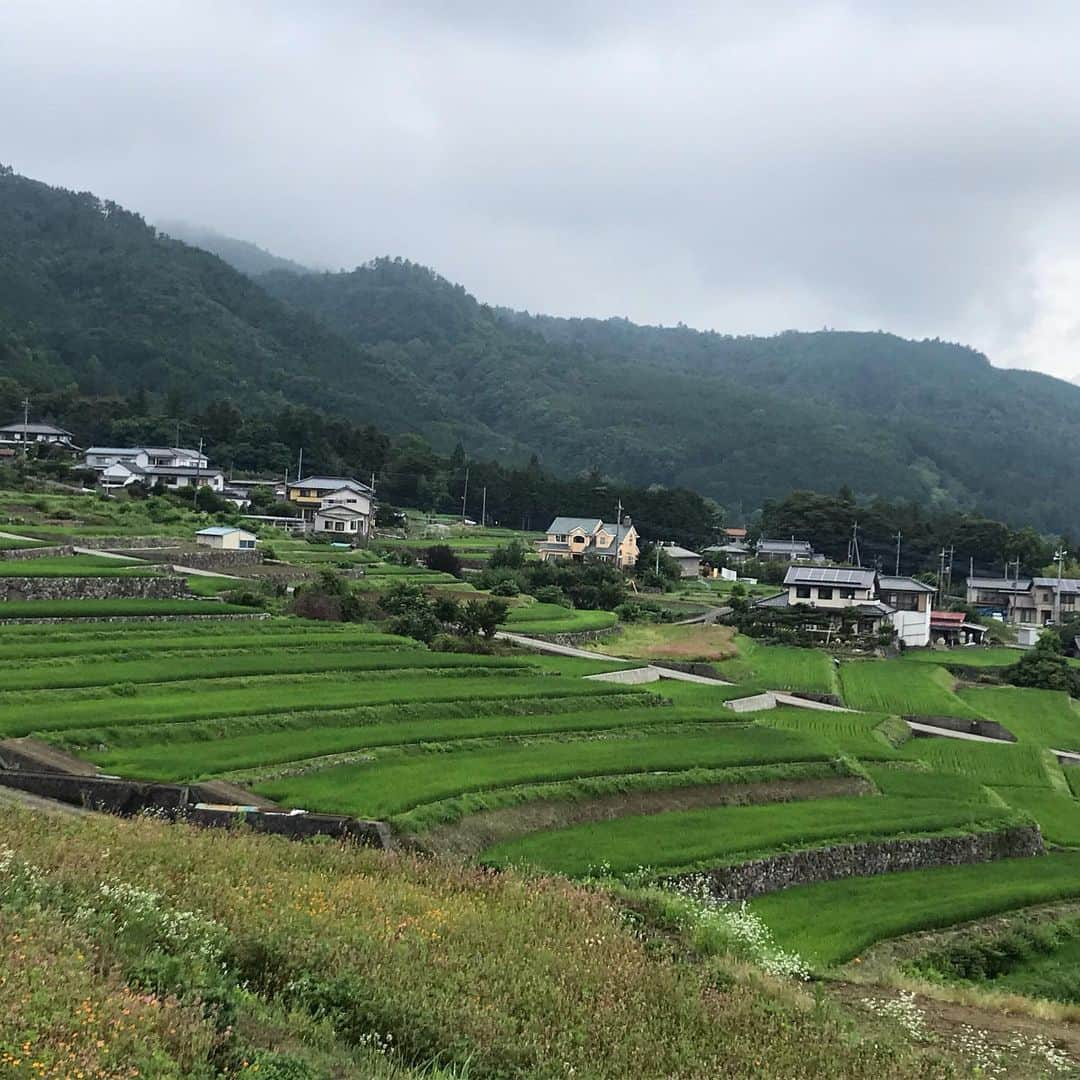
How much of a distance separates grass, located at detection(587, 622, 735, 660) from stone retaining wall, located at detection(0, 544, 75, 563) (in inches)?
783

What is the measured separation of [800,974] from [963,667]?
4376 centimetres

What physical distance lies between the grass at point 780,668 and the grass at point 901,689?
36.7 inches

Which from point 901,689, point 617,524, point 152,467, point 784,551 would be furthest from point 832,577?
point 152,467

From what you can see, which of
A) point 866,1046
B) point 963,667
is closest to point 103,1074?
point 866,1046

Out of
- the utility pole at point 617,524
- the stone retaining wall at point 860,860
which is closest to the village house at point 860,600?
the utility pole at point 617,524

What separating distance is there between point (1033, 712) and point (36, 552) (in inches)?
1490

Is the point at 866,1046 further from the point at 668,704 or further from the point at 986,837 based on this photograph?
the point at 668,704

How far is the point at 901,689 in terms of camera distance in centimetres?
A: 4431

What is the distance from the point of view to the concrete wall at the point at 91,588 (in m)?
33.5

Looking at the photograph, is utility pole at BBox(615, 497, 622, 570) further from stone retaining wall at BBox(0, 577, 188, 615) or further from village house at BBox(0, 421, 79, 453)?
stone retaining wall at BBox(0, 577, 188, 615)

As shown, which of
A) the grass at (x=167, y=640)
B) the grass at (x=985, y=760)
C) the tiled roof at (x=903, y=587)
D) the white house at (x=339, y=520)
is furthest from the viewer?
the white house at (x=339, y=520)

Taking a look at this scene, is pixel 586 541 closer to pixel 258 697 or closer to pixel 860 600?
pixel 860 600

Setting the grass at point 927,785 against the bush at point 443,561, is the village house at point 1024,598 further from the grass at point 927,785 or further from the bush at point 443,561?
the grass at point 927,785

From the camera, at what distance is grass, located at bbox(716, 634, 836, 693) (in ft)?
141
